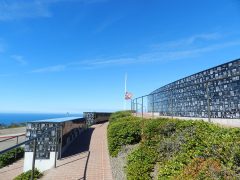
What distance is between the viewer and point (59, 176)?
784 centimetres

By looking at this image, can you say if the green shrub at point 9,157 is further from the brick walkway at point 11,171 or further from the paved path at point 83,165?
the paved path at point 83,165

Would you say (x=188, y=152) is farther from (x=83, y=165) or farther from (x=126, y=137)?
(x=126, y=137)

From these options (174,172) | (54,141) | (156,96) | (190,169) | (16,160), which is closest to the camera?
(190,169)

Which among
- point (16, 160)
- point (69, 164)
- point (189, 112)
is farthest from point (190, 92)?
point (16, 160)

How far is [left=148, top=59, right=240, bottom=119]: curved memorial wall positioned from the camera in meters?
7.60

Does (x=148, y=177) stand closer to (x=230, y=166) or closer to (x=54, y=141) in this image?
(x=230, y=166)

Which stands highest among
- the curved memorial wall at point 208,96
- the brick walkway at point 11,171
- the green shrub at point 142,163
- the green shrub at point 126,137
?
the curved memorial wall at point 208,96

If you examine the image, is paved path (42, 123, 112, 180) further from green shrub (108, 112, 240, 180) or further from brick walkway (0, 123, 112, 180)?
green shrub (108, 112, 240, 180)

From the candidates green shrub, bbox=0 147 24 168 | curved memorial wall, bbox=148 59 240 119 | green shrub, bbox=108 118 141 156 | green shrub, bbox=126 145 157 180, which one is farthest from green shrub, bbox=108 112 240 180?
green shrub, bbox=0 147 24 168

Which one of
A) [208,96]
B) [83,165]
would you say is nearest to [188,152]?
[208,96]

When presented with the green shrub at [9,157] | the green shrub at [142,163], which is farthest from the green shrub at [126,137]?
the green shrub at [9,157]

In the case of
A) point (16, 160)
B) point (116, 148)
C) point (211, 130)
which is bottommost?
point (16, 160)

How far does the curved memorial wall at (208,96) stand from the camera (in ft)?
24.9

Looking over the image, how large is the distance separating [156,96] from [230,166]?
1030 centimetres
